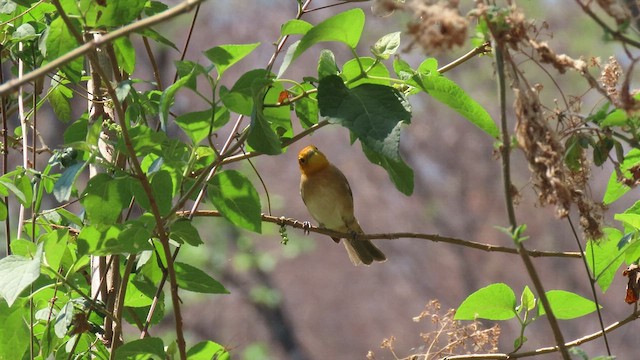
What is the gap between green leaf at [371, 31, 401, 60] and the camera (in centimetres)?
141

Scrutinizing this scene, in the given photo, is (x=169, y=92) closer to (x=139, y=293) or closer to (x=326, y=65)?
(x=326, y=65)

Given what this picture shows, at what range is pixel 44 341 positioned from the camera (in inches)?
62.0

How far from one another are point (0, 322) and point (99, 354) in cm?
19

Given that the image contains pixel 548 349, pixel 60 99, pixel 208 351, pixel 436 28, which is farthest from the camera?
pixel 60 99

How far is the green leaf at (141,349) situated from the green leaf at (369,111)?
51cm

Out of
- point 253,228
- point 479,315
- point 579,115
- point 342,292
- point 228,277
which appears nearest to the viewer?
point 579,115

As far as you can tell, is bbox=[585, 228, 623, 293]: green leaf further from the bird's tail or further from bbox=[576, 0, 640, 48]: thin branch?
the bird's tail

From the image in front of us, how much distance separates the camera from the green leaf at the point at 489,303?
1489 mm

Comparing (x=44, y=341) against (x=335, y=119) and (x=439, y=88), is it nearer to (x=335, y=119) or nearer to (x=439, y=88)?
(x=335, y=119)

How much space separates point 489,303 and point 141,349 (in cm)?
59

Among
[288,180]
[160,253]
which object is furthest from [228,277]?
[160,253]

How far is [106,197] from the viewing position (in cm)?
137

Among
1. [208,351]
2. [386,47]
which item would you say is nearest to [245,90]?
[386,47]

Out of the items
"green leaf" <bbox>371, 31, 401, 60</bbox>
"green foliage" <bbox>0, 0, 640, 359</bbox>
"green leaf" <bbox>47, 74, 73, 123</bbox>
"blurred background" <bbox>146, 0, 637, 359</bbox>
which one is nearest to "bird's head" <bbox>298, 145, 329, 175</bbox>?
"green leaf" <bbox>47, 74, 73, 123</bbox>
